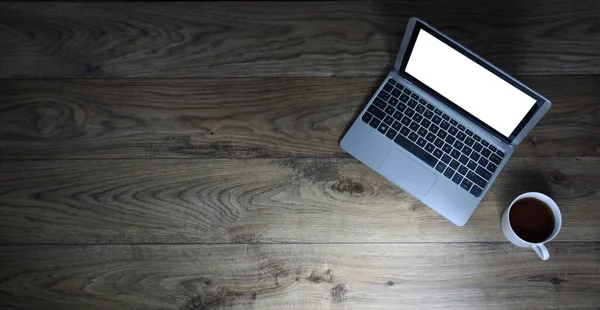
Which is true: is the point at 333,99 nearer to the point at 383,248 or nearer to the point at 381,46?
the point at 381,46

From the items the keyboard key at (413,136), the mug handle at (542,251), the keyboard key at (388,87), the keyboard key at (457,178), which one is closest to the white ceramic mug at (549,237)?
the mug handle at (542,251)

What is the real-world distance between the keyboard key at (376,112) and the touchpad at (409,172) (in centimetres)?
8

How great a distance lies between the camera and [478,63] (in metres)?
0.86

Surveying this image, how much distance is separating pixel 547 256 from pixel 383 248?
295 millimetres

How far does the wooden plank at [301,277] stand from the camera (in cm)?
96

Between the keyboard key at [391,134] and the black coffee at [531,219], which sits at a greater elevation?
the black coffee at [531,219]

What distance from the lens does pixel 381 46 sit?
110 centimetres

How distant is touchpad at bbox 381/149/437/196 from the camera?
3.25 ft

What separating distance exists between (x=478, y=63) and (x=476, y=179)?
0.24m

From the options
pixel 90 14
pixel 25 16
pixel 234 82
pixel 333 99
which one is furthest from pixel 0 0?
pixel 333 99

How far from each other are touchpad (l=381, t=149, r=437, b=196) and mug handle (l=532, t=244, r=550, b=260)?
22cm

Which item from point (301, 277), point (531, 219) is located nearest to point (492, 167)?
point (531, 219)

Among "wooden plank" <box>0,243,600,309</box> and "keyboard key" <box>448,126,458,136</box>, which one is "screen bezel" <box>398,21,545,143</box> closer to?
"keyboard key" <box>448,126,458,136</box>

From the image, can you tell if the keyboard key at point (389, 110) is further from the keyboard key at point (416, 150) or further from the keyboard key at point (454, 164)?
the keyboard key at point (454, 164)
